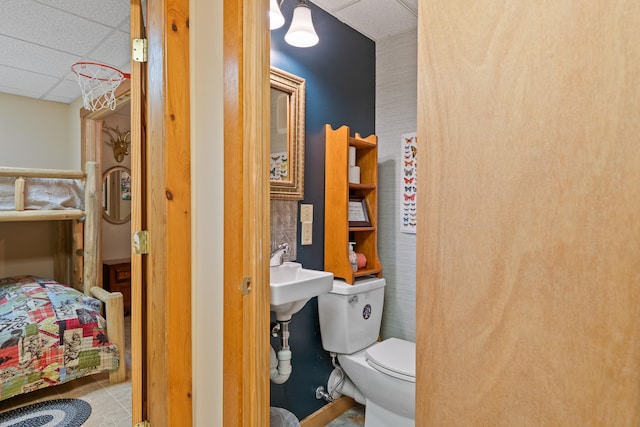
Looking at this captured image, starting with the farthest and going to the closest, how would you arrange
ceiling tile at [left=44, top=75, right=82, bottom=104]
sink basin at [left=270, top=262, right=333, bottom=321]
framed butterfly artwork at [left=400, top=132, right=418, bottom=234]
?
ceiling tile at [left=44, top=75, right=82, bottom=104]
framed butterfly artwork at [left=400, top=132, right=418, bottom=234]
sink basin at [left=270, top=262, right=333, bottom=321]

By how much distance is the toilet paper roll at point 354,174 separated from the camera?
7.57 ft

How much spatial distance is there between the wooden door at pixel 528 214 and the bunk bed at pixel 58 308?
263 centimetres

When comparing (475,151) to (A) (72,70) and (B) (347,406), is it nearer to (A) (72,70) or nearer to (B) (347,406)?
(B) (347,406)

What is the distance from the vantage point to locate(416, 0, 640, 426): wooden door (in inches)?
15.4

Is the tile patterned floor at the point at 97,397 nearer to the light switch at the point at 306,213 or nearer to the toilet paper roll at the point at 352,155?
the light switch at the point at 306,213

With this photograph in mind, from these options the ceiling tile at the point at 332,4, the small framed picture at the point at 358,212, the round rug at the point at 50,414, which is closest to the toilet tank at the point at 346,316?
the small framed picture at the point at 358,212

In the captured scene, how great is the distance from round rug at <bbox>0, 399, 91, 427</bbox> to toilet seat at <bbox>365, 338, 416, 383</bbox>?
1.75 meters

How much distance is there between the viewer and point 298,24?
1.91 metres

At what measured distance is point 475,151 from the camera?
50 centimetres

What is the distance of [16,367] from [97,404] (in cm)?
52

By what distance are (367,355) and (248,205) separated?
1244mm

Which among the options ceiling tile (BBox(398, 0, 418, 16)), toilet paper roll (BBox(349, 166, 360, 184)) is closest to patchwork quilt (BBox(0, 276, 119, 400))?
toilet paper roll (BBox(349, 166, 360, 184))

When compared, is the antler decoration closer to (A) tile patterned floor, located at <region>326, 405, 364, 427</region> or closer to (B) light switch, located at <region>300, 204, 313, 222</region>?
(B) light switch, located at <region>300, 204, 313, 222</region>

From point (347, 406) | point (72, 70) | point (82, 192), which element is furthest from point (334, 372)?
point (72, 70)
